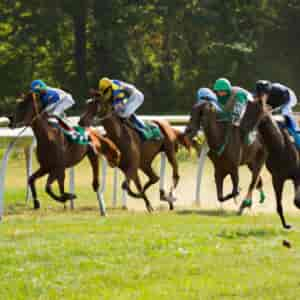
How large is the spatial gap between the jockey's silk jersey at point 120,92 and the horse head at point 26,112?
99cm

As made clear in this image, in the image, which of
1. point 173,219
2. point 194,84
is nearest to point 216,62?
point 194,84

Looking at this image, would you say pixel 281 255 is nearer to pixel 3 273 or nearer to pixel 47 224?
pixel 3 273

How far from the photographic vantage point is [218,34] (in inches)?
1495

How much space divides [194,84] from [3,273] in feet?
98.2

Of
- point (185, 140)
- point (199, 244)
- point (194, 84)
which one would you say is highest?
point (199, 244)

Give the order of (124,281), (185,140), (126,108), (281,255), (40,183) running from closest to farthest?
(124,281), (281,255), (126,108), (185,140), (40,183)

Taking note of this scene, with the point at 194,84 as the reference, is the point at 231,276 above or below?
above

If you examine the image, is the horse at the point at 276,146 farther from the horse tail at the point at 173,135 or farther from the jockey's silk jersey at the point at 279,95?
the horse tail at the point at 173,135

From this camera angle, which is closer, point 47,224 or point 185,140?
point 47,224

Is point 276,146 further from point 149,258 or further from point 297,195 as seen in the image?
point 149,258

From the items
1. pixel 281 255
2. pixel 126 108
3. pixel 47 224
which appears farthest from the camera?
pixel 126 108

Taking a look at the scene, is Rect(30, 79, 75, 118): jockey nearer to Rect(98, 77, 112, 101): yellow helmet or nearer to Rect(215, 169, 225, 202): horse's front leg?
Rect(98, 77, 112, 101): yellow helmet

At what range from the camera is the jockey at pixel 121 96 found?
13.6 m

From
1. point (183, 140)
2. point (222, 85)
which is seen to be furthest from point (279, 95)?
→ point (183, 140)
